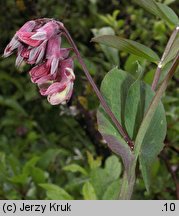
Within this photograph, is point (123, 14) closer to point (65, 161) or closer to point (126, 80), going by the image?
point (65, 161)

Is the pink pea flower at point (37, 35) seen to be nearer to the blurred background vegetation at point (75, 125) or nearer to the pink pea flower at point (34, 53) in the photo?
the pink pea flower at point (34, 53)

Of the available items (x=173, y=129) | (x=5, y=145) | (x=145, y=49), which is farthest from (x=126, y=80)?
(x=5, y=145)

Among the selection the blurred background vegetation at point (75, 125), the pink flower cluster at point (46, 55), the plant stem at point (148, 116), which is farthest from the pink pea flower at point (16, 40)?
the blurred background vegetation at point (75, 125)

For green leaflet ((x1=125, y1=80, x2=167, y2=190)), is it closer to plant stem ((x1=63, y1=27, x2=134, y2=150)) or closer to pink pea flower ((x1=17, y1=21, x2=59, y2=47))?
plant stem ((x1=63, y1=27, x2=134, y2=150))

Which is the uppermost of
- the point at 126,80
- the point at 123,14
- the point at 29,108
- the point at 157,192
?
the point at 126,80

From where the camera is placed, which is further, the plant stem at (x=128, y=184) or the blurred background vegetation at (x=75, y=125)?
the blurred background vegetation at (x=75, y=125)

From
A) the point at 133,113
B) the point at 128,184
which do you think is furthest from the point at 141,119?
the point at 128,184

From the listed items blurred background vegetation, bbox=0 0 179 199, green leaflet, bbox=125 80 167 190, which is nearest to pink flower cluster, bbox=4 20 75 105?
green leaflet, bbox=125 80 167 190
